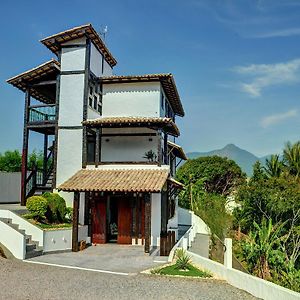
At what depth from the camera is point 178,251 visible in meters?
16.0

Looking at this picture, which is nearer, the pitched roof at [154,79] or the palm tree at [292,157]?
the pitched roof at [154,79]

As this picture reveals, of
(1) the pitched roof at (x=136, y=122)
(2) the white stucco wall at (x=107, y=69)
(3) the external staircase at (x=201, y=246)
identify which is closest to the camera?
(3) the external staircase at (x=201, y=246)

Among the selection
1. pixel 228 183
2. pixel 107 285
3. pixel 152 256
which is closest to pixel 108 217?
pixel 152 256

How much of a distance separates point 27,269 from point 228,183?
38.2 m

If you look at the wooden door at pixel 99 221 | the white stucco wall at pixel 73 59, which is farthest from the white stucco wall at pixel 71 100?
the wooden door at pixel 99 221

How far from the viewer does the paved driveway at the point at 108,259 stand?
1444 centimetres

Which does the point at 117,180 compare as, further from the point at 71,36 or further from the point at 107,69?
the point at 107,69

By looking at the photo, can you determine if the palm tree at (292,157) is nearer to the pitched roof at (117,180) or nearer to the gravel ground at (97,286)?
the pitched roof at (117,180)

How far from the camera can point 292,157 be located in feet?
110

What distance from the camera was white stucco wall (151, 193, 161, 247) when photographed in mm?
19672

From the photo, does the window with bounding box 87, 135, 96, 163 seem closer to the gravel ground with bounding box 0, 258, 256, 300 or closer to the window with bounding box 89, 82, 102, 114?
the window with bounding box 89, 82, 102, 114

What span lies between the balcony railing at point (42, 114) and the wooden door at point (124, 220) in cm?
621

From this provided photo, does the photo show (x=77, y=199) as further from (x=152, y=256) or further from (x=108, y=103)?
(x=108, y=103)

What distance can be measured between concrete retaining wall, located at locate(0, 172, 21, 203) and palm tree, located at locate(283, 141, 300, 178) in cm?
2141
